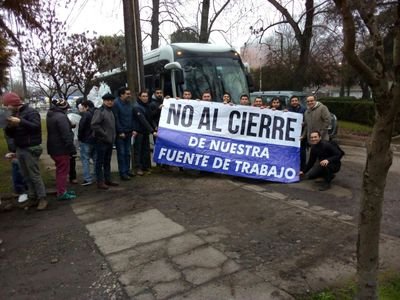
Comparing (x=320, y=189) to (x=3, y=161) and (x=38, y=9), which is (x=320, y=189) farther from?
(x=3, y=161)

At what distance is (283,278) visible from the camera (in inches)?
152

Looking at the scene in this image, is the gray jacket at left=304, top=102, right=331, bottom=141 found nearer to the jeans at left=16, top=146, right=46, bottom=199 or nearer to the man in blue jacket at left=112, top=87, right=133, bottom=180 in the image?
the man in blue jacket at left=112, top=87, right=133, bottom=180

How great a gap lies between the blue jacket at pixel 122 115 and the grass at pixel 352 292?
16.8 ft

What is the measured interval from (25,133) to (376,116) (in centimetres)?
498

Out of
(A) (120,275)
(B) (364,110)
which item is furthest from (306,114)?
(B) (364,110)

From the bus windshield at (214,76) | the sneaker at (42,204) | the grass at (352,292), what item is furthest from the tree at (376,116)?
the bus windshield at (214,76)

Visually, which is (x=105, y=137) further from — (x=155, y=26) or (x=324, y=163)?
(x=155, y=26)

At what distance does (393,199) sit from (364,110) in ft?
48.1

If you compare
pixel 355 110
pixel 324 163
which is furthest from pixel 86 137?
pixel 355 110

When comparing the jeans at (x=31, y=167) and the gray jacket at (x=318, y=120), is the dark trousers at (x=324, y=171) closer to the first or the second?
the gray jacket at (x=318, y=120)

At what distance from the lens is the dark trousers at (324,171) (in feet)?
23.5

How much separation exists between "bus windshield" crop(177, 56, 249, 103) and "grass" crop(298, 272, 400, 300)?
753cm

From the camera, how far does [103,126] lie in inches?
278

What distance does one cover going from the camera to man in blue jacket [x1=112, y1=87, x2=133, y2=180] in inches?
302
